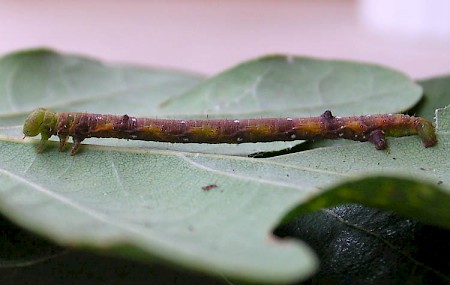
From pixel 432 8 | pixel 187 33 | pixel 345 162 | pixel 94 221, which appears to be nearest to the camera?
pixel 94 221

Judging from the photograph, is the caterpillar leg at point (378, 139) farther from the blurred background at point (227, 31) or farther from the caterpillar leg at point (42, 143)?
the blurred background at point (227, 31)

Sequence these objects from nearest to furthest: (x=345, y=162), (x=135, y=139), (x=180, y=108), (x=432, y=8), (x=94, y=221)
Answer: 1. (x=94, y=221)
2. (x=345, y=162)
3. (x=135, y=139)
4. (x=180, y=108)
5. (x=432, y=8)

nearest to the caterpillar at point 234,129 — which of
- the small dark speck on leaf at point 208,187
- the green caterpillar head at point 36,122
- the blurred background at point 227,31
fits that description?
the green caterpillar head at point 36,122

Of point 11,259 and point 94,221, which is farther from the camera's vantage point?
point 11,259

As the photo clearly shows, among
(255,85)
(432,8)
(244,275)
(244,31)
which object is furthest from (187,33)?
(244,275)

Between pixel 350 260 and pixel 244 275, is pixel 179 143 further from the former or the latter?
pixel 244 275

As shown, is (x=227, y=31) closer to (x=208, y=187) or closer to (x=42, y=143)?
(x=42, y=143)

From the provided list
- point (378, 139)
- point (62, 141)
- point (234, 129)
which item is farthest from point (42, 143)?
point (378, 139)
